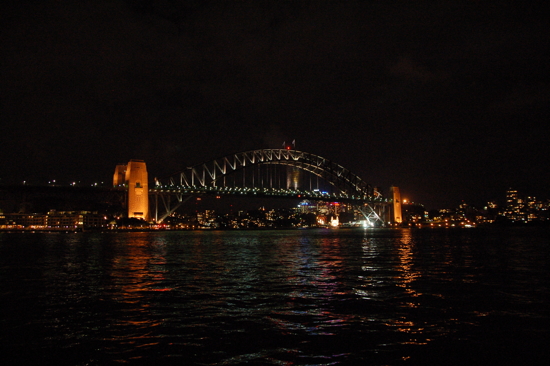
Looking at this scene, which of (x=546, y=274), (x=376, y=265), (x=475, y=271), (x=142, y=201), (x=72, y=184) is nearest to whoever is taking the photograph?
(x=546, y=274)

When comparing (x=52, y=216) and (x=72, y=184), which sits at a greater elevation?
(x=72, y=184)

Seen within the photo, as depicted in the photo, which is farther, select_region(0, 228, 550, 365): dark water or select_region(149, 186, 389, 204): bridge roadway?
select_region(149, 186, 389, 204): bridge roadway

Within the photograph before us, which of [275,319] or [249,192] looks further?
[249,192]

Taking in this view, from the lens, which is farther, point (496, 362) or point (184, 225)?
point (184, 225)

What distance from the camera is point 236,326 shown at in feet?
25.0

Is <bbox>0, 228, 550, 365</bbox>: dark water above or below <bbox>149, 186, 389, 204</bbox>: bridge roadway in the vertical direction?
below

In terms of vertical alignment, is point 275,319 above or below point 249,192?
below

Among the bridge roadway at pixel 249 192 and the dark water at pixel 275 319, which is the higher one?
the bridge roadway at pixel 249 192

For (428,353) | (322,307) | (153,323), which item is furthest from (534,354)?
(153,323)

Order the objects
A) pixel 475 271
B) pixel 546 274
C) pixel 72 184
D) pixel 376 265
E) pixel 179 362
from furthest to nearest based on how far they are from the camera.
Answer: pixel 72 184 < pixel 376 265 < pixel 475 271 < pixel 546 274 < pixel 179 362

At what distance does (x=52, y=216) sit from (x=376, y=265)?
84228mm

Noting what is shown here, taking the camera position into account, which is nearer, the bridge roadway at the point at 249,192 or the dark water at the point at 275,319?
the dark water at the point at 275,319

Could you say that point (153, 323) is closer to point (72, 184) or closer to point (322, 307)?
point (322, 307)

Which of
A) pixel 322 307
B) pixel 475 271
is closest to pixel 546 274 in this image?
pixel 475 271
